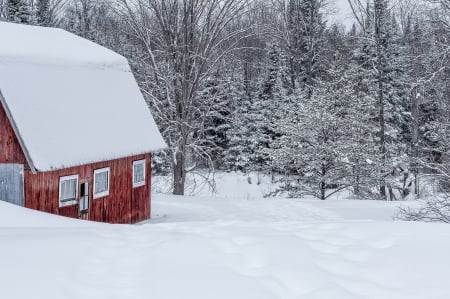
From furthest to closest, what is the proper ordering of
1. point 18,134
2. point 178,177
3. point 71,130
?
point 178,177 → point 71,130 → point 18,134

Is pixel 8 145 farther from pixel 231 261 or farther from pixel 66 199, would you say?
pixel 231 261

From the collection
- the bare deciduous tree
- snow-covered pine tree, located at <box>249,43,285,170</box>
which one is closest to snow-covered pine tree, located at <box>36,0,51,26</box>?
snow-covered pine tree, located at <box>249,43,285,170</box>

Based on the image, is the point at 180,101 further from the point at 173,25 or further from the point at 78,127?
the point at 78,127

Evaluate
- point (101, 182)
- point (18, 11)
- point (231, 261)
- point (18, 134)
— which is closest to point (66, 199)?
point (101, 182)

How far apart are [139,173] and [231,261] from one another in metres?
12.5

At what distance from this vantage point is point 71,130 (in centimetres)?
1449

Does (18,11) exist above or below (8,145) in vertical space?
above

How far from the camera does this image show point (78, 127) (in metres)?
14.9

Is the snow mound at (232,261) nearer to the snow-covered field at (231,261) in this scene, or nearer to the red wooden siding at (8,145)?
the snow-covered field at (231,261)

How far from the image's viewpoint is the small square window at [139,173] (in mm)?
18062

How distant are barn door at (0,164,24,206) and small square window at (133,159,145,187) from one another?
518 cm

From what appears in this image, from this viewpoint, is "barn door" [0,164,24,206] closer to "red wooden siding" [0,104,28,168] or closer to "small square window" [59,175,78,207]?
"red wooden siding" [0,104,28,168]

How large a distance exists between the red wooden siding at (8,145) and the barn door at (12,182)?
163 millimetres

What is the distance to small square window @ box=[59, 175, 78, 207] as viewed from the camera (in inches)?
564
